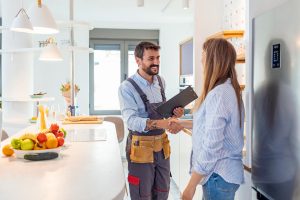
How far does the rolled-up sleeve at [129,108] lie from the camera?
2529 mm

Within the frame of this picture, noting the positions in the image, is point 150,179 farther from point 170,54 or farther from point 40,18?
point 170,54

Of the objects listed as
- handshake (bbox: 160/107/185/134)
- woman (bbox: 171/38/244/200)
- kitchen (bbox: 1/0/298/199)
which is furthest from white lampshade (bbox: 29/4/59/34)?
woman (bbox: 171/38/244/200)

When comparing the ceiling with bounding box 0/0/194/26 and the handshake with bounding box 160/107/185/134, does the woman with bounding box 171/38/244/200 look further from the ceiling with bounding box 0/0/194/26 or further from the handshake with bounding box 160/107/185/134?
the ceiling with bounding box 0/0/194/26

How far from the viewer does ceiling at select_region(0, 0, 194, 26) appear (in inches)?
198

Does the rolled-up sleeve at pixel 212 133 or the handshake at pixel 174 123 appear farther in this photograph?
the handshake at pixel 174 123

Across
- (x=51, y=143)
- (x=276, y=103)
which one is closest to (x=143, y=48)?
(x=51, y=143)

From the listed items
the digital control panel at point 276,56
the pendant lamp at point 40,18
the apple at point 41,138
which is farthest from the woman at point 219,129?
the pendant lamp at point 40,18

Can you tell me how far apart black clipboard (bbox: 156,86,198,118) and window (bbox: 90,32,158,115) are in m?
4.25

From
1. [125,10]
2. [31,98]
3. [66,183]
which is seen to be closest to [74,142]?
[66,183]

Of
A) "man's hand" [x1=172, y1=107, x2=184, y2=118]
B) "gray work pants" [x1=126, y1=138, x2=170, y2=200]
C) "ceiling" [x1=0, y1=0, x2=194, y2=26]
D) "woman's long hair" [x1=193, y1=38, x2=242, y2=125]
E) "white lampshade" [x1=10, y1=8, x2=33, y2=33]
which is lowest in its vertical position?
"gray work pants" [x1=126, y1=138, x2=170, y2=200]

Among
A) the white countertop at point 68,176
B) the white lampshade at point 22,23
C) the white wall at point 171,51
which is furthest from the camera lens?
the white wall at point 171,51

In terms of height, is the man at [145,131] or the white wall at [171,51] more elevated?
the white wall at [171,51]

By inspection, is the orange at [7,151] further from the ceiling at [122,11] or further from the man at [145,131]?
the ceiling at [122,11]

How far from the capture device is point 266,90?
1.64 m
